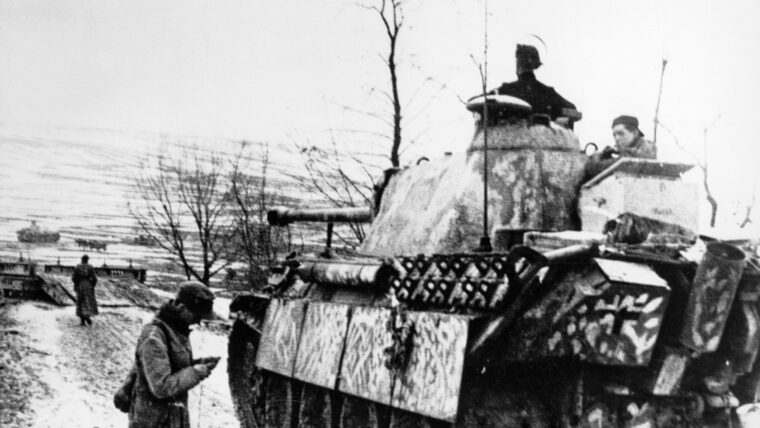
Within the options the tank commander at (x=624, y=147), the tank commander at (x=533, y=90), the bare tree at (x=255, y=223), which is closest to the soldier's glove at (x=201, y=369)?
the tank commander at (x=624, y=147)

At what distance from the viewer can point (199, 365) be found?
17.3ft

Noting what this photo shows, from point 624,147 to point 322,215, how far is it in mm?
→ 3707

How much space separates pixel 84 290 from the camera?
53.5 ft

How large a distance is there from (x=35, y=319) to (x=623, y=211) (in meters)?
12.7

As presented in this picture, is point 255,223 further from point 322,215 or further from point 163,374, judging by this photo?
point 163,374

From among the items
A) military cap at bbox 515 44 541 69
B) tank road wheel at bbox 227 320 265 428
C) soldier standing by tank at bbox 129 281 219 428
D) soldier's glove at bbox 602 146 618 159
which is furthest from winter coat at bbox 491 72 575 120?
soldier standing by tank at bbox 129 281 219 428

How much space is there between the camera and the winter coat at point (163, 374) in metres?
5.11

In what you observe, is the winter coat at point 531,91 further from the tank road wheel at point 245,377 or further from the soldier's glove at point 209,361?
the soldier's glove at point 209,361

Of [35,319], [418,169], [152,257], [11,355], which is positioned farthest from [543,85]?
[152,257]

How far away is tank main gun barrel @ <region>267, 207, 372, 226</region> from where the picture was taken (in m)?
9.84

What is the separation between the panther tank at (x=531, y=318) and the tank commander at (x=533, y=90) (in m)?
0.65

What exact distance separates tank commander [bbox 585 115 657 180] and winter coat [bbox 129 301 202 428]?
12.6 ft

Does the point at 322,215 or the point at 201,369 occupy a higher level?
the point at 322,215

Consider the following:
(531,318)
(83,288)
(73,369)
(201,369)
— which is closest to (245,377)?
(73,369)
